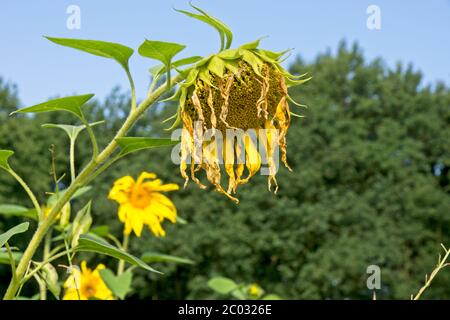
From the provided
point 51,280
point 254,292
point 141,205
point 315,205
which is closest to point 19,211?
point 51,280

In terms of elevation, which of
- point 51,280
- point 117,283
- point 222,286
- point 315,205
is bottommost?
point 315,205

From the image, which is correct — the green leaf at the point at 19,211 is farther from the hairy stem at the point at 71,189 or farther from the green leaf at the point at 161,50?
the green leaf at the point at 161,50

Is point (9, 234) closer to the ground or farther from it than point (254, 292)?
farther from it

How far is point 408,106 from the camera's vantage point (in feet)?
49.0

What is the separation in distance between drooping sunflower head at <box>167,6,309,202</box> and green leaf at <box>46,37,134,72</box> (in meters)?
0.08

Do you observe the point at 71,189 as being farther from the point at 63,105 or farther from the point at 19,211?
the point at 19,211

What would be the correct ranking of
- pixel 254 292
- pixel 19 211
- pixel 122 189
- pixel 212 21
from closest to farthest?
pixel 212 21, pixel 19 211, pixel 122 189, pixel 254 292

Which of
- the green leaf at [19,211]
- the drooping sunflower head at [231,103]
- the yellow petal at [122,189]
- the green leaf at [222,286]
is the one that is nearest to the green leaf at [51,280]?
the green leaf at [19,211]

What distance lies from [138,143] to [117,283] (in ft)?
2.73

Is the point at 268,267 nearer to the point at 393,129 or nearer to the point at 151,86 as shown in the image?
the point at 393,129

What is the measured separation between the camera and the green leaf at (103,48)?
811 millimetres

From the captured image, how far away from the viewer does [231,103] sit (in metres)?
0.86
